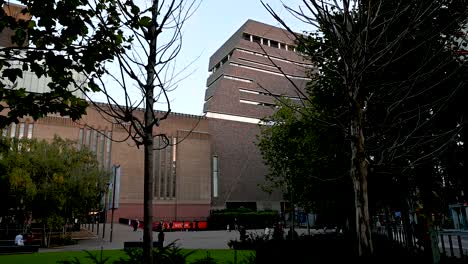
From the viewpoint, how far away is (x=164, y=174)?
68875mm

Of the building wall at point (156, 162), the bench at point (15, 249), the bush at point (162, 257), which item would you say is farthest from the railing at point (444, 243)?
the building wall at point (156, 162)

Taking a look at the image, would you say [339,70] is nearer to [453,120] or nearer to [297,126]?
[453,120]

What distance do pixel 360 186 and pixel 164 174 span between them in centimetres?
6533

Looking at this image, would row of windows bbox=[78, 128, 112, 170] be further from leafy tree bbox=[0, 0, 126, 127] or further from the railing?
leafy tree bbox=[0, 0, 126, 127]

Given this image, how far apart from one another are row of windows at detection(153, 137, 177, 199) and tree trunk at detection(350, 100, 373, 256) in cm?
6370

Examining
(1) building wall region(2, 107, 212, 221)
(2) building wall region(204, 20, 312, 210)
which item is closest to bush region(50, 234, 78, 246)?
(1) building wall region(2, 107, 212, 221)

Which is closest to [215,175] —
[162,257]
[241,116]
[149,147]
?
[241,116]

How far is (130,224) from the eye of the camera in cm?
5253

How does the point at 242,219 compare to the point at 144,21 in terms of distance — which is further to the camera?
the point at 242,219

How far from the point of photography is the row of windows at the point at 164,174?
68.1m

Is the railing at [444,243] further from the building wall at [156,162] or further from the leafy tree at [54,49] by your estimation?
the building wall at [156,162]

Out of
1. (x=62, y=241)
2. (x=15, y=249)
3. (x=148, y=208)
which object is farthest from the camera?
(x=62, y=241)

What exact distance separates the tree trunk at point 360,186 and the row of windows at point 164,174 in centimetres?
6370

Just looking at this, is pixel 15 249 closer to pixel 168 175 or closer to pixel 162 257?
pixel 162 257
